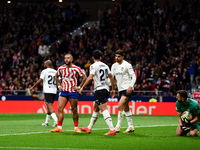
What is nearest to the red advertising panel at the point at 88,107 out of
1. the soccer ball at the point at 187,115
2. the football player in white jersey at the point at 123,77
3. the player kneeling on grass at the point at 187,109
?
the football player in white jersey at the point at 123,77

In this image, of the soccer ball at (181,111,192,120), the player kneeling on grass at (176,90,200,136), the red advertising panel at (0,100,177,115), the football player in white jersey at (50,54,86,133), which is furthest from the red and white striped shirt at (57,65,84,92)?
the red advertising panel at (0,100,177,115)

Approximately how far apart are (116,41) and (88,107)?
24.3 feet

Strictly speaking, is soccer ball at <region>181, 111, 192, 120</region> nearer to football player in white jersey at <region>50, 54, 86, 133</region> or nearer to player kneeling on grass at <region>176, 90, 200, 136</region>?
player kneeling on grass at <region>176, 90, 200, 136</region>

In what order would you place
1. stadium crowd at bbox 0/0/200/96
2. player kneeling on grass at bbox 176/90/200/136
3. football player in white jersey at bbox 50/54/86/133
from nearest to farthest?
1. player kneeling on grass at bbox 176/90/200/136
2. football player in white jersey at bbox 50/54/86/133
3. stadium crowd at bbox 0/0/200/96

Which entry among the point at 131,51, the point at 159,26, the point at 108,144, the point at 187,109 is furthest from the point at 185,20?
the point at 108,144

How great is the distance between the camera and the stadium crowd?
82.8 ft

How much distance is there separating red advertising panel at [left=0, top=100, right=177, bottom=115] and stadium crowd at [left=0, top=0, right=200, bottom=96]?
4.09 feet

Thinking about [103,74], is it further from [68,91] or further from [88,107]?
[88,107]

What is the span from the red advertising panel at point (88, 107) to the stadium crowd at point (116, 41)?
1248mm

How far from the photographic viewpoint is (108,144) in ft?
26.9

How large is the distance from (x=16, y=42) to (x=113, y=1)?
10.2 metres

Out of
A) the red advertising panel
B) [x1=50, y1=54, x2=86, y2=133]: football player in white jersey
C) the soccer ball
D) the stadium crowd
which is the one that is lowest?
the red advertising panel

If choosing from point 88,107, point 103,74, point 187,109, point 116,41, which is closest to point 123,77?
point 103,74

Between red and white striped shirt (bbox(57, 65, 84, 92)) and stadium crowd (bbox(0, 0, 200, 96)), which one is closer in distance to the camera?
red and white striped shirt (bbox(57, 65, 84, 92))
